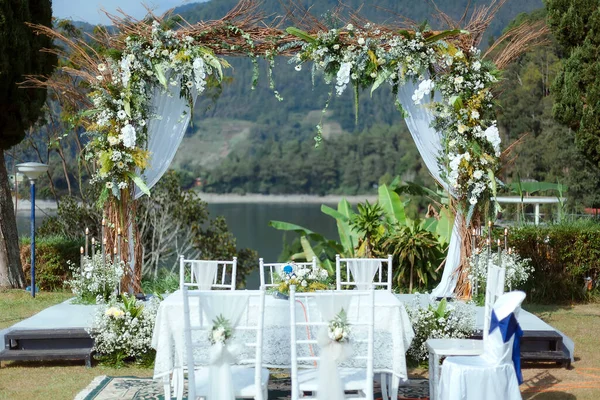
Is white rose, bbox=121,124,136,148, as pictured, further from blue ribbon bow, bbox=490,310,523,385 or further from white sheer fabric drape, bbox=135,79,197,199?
blue ribbon bow, bbox=490,310,523,385

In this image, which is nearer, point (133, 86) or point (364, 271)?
point (364, 271)

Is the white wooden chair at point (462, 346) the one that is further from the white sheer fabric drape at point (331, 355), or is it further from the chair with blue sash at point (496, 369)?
the white sheer fabric drape at point (331, 355)

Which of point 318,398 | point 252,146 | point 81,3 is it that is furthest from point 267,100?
point 318,398

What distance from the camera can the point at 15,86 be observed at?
929 centimetres

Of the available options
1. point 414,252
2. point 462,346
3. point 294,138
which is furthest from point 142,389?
point 294,138

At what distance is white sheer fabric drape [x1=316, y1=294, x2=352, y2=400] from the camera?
4.08 meters

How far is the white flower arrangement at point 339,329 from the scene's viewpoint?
409 cm

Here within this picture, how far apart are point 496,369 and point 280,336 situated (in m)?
1.34

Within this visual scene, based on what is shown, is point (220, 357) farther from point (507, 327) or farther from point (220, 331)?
point (507, 327)

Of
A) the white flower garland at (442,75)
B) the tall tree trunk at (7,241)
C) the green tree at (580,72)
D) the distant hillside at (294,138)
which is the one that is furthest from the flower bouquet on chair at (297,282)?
the distant hillside at (294,138)

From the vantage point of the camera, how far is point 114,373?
5887 millimetres

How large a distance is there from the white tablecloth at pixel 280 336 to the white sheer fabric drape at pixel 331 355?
26.0 inches

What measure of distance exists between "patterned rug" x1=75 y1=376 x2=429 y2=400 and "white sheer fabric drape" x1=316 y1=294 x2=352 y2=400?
1.22 meters

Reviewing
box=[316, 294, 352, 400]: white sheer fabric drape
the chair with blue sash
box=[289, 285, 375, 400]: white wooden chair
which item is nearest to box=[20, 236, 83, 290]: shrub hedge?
box=[289, 285, 375, 400]: white wooden chair
